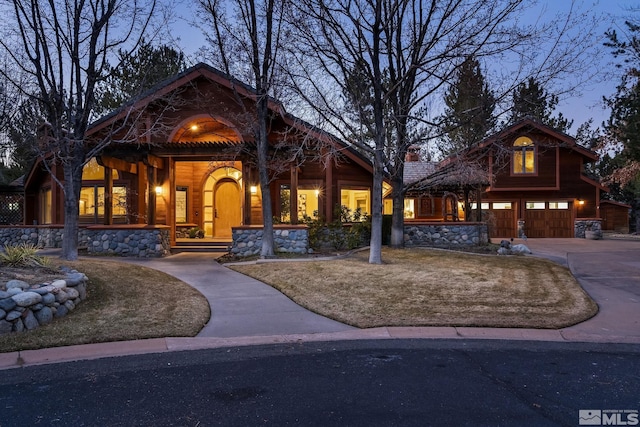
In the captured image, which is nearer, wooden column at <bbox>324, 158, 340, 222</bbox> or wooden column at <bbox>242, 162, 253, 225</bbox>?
wooden column at <bbox>242, 162, 253, 225</bbox>

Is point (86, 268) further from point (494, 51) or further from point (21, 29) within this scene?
point (494, 51)

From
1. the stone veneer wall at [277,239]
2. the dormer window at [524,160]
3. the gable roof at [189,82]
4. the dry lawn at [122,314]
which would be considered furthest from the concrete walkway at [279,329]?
the dormer window at [524,160]

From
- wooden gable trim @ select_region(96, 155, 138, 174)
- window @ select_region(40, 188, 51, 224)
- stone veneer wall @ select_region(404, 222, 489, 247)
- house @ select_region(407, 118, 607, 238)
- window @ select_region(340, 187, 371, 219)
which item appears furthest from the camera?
house @ select_region(407, 118, 607, 238)

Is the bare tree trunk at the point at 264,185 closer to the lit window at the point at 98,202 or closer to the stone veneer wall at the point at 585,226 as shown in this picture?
the lit window at the point at 98,202

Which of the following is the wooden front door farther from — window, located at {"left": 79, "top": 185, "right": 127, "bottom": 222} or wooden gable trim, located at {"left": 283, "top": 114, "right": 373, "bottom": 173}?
wooden gable trim, located at {"left": 283, "top": 114, "right": 373, "bottom": 173}

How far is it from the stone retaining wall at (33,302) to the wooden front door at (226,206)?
454 inches

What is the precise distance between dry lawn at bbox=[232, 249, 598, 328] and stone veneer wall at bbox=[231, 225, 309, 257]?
258cm

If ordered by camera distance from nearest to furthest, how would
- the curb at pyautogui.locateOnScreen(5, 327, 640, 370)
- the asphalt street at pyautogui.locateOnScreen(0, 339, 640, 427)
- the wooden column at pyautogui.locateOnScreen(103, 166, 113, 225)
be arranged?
the asphalt street at pyautogui.locateOnScreen(0, 339, 640, 427) → the curb at pyautogui.locateOnScreen(5, 327, 640, 370) → the wooden column at pyautogui.locateOnScreen(103, 166, 113, 225)

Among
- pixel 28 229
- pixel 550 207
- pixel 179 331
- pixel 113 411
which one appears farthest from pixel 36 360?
pixel 550 207

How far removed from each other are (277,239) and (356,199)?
505 centimetres

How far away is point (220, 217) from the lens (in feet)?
61.5

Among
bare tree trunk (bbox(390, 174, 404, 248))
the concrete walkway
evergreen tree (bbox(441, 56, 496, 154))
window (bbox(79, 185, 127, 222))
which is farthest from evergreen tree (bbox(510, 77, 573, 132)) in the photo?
window (bbox(79, 185, 127, 222))

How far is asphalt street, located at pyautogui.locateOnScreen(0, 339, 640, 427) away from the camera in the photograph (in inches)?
138

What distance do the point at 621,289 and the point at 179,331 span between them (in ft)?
29.5
